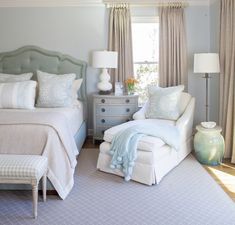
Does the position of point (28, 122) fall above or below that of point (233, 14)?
below

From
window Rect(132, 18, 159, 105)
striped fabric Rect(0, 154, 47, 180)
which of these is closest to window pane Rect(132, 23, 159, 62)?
window Rect(132, 18, 159, 105)

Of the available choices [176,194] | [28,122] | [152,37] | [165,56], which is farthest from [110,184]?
[152,37]

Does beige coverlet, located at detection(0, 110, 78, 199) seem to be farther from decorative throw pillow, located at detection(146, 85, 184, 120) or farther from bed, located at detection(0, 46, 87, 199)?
decorative throw pillow, located at detection(146, 85, 184, 120)

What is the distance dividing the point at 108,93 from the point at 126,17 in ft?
4.33

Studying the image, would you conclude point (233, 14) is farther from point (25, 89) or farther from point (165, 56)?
point (25, 89)

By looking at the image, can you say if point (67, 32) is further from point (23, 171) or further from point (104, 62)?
point (23, 171)

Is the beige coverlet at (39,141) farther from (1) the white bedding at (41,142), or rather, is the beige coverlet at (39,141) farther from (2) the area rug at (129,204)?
(2) the area rug at (129,204)

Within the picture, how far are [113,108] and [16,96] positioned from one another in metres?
1.53

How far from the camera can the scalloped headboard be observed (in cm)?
520

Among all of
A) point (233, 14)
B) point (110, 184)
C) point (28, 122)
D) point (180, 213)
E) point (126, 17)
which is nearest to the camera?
point (180, 213)

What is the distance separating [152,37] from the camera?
5.25 metres

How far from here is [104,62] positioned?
15.6 feet

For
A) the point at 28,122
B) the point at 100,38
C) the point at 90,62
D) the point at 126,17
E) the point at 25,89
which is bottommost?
the point at 28,122

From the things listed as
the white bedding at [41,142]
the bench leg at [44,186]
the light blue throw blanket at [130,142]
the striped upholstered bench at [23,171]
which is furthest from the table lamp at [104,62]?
the striped upholstered bench at [23,171]
